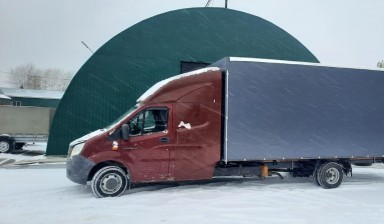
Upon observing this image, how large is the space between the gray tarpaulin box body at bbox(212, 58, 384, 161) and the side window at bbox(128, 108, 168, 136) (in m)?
1.58

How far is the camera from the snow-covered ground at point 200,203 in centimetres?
591

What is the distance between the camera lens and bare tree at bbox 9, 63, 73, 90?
3577 inches

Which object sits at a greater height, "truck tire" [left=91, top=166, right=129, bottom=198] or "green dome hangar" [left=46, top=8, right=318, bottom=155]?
"green dome hangar" [left=46, top=8, right=318, bottom=155]

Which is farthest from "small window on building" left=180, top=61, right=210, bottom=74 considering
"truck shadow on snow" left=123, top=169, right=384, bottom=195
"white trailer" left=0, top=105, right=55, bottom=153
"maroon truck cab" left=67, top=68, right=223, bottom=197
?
"white trailer" left=0, top=105, right=55, bottom=153

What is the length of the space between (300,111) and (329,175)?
6.76 feet

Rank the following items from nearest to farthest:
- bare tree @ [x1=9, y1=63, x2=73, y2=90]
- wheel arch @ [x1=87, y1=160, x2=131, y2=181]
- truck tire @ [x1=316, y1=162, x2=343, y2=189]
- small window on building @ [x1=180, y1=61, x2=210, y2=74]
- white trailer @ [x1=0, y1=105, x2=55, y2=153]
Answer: wheel arch @ [x1=87, y1=160, x2=131, y2=181] → truck tire @ [x1=316, y1=162, x2=343, y2=189] → small window on building @ [x1=180, y1=61, x2=210, y2=74] → white trailer @ [x1=0, y1=105, x2=55, y2=153] → bare tree @ [x1=9, y1=63, x2=73, y2=90]

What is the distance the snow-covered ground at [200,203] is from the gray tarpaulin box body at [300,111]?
1.02 m

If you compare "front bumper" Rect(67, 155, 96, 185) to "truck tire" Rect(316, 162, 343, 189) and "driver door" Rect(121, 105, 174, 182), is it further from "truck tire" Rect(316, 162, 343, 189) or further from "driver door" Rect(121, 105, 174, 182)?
"truck tire" Rect(316, 162, 343, 189)

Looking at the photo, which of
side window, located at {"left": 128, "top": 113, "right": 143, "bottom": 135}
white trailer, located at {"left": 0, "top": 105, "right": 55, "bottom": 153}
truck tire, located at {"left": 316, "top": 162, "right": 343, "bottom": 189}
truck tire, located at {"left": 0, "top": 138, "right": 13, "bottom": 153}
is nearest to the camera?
side window, located at {"left": 128, "top": 113, "right": 143, "bottom": 135}

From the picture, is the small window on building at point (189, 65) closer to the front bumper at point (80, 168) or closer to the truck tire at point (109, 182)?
the truck tire at point (109, 182)

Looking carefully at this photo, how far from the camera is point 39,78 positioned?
94.9m

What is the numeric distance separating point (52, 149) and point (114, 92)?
3.67m

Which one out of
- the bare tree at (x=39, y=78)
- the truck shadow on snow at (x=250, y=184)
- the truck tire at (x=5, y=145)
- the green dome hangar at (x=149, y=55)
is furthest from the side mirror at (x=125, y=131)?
the bare tree at (x=39, y=78)

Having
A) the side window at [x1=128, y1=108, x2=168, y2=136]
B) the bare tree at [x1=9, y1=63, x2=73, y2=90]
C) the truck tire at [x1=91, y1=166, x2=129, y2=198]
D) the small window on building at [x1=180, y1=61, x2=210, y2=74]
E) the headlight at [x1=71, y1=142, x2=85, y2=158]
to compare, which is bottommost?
the truck tire at [x1=91, y1=166, x2=129, y2=198]
